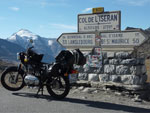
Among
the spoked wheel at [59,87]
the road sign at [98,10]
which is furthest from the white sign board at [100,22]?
the spoked wheel at [59,87]

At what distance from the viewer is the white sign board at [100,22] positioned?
29.3 ft

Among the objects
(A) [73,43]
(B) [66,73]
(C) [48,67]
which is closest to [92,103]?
(B) [66,73]

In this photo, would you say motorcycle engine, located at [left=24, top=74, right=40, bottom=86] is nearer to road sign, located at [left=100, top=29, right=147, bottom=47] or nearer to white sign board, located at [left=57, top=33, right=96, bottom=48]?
white sign board, located at [left=57, top=33, right=96, bottom=48]

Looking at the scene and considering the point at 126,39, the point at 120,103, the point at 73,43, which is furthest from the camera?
the point at 73,43

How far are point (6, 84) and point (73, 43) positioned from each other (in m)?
2.91

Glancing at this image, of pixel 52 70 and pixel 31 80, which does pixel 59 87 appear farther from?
pixel 31 80

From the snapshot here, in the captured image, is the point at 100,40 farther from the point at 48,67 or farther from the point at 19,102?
the point at 19,102

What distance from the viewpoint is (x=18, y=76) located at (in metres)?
7.93

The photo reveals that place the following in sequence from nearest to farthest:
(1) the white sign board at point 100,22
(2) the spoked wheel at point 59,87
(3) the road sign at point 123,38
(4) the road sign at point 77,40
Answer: (2) the spoked wheel at point 59,87
(3) the road sign at point 123,38
(1) the white sign board at point 100,22
(4) the road sign at point 77,40

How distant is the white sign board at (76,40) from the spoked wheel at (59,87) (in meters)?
2.30

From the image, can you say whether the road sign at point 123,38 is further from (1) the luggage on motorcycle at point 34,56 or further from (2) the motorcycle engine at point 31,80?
(2) the motorcycle engine at point 31,80

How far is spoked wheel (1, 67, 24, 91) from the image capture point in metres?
7.91

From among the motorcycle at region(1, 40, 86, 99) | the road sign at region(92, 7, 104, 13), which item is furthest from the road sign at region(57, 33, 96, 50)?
the motorcycle at region(1, 40, 86, 99)

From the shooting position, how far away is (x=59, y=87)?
7.38 metres
